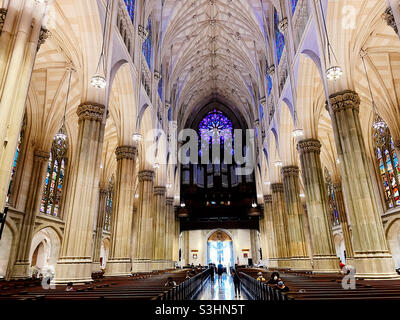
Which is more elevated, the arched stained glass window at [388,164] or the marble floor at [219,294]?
the arched stained glass window at [388,164]

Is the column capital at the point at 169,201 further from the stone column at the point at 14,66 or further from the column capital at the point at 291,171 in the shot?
the stone column at the point at 14,66

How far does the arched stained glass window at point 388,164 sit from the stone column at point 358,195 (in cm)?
1216

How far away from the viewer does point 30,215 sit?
1803 cm

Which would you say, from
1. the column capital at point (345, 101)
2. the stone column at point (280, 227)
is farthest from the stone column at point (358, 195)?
the stone column at point (280, 227)

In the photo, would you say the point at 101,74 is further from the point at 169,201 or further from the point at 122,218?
the point at 169,201

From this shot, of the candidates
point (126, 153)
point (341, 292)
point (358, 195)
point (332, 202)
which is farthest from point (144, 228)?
point (332, 202)

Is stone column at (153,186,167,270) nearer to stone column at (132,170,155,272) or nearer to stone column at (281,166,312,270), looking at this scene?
stone column at (132,170,155,272)

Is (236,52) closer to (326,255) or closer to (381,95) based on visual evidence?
(381,95)

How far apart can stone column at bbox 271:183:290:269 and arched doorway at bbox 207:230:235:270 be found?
14.3m

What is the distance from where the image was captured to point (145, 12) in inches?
709

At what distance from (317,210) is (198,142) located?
25.8 metres

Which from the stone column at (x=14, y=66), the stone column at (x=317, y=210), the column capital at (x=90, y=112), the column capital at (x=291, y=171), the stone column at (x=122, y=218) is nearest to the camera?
the stone column at (x=14, y=66)

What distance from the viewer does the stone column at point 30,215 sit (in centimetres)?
1669
